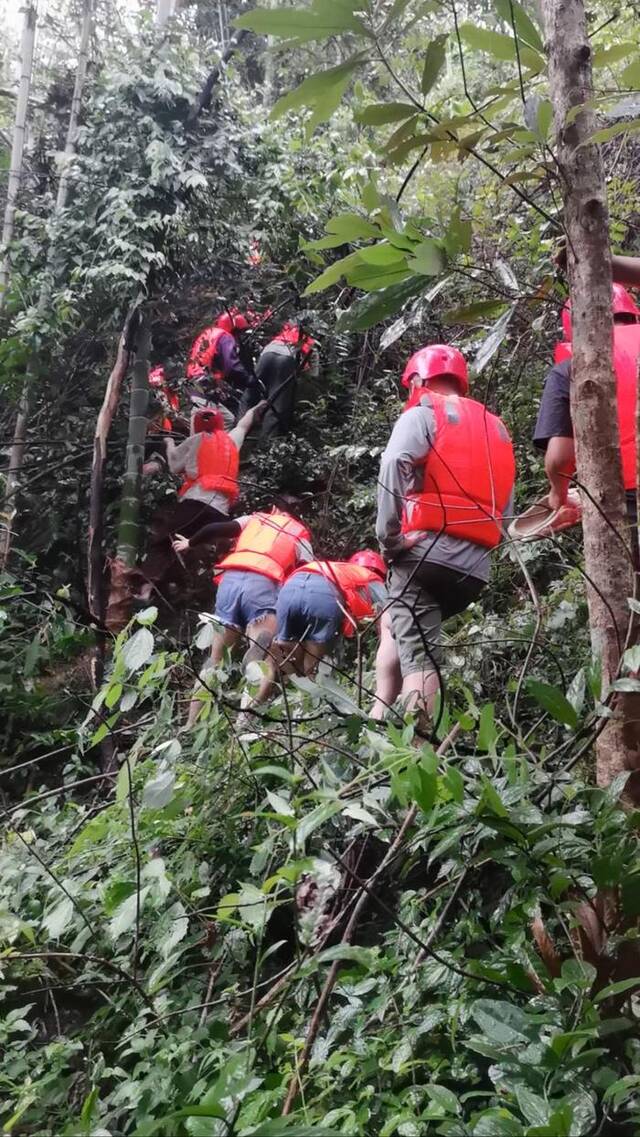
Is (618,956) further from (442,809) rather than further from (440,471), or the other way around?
(440,471)

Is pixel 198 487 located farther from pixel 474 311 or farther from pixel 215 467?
pixel 474 311

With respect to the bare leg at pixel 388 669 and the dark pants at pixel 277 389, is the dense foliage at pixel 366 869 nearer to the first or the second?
the bare leg at pixel 388 669

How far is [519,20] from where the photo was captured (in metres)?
1.51

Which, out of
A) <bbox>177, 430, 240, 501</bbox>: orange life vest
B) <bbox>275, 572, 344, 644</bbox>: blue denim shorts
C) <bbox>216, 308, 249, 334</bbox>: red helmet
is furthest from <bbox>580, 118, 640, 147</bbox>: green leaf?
<bbox>216, 308, 249, 334</bbox>: red helmet

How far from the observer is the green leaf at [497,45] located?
1.52m

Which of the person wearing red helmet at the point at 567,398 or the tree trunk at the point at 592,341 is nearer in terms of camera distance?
the tree trunk at the point at 592,341

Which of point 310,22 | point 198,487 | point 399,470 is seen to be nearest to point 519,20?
point 310,22

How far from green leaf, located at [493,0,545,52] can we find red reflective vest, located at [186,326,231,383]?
5921mm

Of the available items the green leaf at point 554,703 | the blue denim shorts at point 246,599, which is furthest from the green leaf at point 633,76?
the blue denim shorts at point 246,599

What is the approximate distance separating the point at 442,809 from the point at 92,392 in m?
6.64

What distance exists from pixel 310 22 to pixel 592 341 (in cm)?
76

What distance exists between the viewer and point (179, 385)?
25.0 feet

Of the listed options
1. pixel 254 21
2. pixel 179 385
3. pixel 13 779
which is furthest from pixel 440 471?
pixel 179 385

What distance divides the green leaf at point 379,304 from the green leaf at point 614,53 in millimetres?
547
